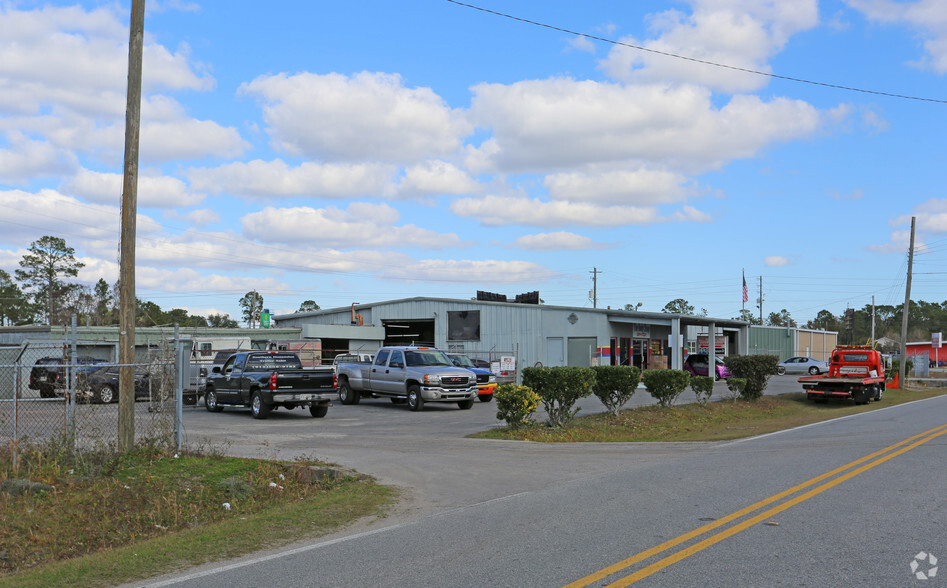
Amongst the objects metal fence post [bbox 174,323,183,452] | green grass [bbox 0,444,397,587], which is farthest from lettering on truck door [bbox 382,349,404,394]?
green grass [bbox 0,444,397,587]

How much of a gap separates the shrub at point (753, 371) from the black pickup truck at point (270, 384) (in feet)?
45.2

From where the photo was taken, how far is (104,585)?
21.2 ft

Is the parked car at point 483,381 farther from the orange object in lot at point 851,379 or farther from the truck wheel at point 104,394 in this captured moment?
the truck wheel at point 104,394

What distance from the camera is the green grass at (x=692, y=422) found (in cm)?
1772

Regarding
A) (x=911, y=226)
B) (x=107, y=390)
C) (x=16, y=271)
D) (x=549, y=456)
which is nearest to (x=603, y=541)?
(x=549, y=456)

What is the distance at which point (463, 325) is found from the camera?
49438mm

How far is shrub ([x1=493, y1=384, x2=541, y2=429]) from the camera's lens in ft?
58.6

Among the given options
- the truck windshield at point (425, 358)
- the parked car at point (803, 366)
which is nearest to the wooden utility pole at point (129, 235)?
the truck windshield at point (425, 358)

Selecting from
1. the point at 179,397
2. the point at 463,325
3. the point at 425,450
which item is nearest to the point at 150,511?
the point at 179,397

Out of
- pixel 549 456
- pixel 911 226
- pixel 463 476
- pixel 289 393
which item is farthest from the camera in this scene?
pixel 911 226

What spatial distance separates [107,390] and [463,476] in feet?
60.6

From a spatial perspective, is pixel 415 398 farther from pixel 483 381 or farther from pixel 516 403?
pixel 516 403

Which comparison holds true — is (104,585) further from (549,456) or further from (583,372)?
Answer: (583,372)

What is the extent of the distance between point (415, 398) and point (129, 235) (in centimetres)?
1358
